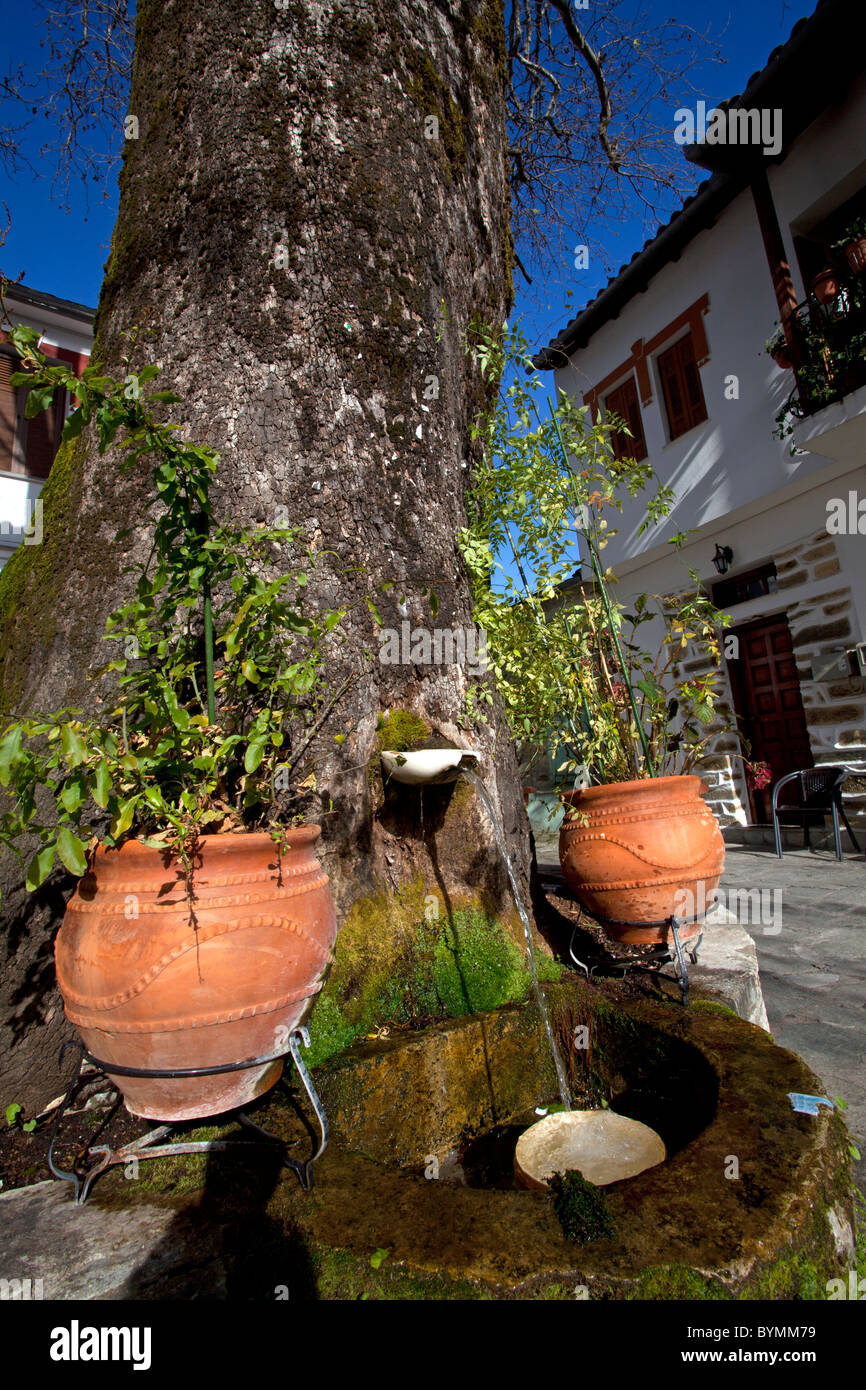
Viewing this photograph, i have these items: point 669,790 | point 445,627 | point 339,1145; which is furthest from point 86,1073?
point 669,790

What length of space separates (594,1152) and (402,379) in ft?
7.48

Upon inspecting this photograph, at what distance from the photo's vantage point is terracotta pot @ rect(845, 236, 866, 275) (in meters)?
6.14

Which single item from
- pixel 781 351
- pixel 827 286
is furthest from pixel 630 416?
pixel 827 286

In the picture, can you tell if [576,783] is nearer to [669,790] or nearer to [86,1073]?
[669,790]

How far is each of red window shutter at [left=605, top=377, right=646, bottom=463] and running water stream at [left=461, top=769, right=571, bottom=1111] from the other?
27.5 feet

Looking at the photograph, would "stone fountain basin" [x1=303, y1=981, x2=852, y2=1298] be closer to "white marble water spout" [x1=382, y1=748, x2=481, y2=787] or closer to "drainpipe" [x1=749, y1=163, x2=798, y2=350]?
"white marble water spout" [x1=382, y1=748, x2=481, y2=787]

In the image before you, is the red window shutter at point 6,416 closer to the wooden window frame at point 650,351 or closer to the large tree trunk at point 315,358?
the wooden window frame at point 650,351

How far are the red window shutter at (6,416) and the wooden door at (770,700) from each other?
1075 cm

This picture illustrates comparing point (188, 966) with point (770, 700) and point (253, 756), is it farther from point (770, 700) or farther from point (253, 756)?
point (770, 700)

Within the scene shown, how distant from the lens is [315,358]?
2.11 m

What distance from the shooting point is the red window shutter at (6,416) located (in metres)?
10.3

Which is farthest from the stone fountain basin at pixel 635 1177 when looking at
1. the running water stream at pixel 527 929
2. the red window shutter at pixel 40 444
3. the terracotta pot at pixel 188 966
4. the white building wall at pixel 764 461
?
the red window shutter at pixel 40 444

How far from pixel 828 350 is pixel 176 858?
7646 mm

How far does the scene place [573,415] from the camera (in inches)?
101
